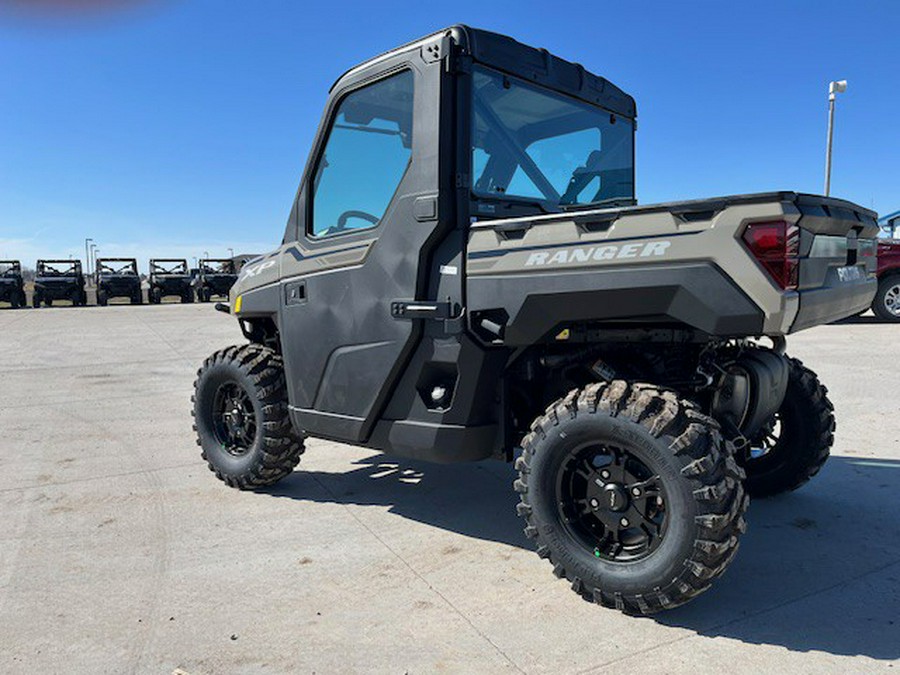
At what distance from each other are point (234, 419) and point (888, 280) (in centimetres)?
1331

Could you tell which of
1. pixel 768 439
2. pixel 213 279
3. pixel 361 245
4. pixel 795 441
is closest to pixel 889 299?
pixel 768 439

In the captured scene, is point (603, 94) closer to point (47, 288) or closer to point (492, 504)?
point (492, 504)

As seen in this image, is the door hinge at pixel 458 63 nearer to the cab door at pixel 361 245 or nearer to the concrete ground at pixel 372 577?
the cab door at pixel 361 245

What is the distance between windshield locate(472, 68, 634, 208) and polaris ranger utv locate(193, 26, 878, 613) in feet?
0.04

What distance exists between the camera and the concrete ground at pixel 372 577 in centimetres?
250

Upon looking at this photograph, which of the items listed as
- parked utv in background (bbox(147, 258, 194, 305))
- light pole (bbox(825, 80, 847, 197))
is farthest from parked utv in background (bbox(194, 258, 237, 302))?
light pole (bbox(825, 80, 847, 197))

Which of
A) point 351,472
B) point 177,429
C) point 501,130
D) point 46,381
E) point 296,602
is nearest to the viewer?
point 296,602

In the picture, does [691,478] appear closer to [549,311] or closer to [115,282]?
[549,311]

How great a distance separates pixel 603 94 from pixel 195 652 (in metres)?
3.56

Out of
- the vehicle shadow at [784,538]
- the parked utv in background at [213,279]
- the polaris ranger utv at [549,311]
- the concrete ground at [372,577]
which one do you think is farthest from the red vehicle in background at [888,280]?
the parked utv in background at [213,279]

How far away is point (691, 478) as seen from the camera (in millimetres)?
2547

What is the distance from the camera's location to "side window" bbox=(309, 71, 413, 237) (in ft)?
11.3

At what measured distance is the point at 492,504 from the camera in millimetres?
4137

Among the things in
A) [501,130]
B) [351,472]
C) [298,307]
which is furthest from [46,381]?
[501,130]
